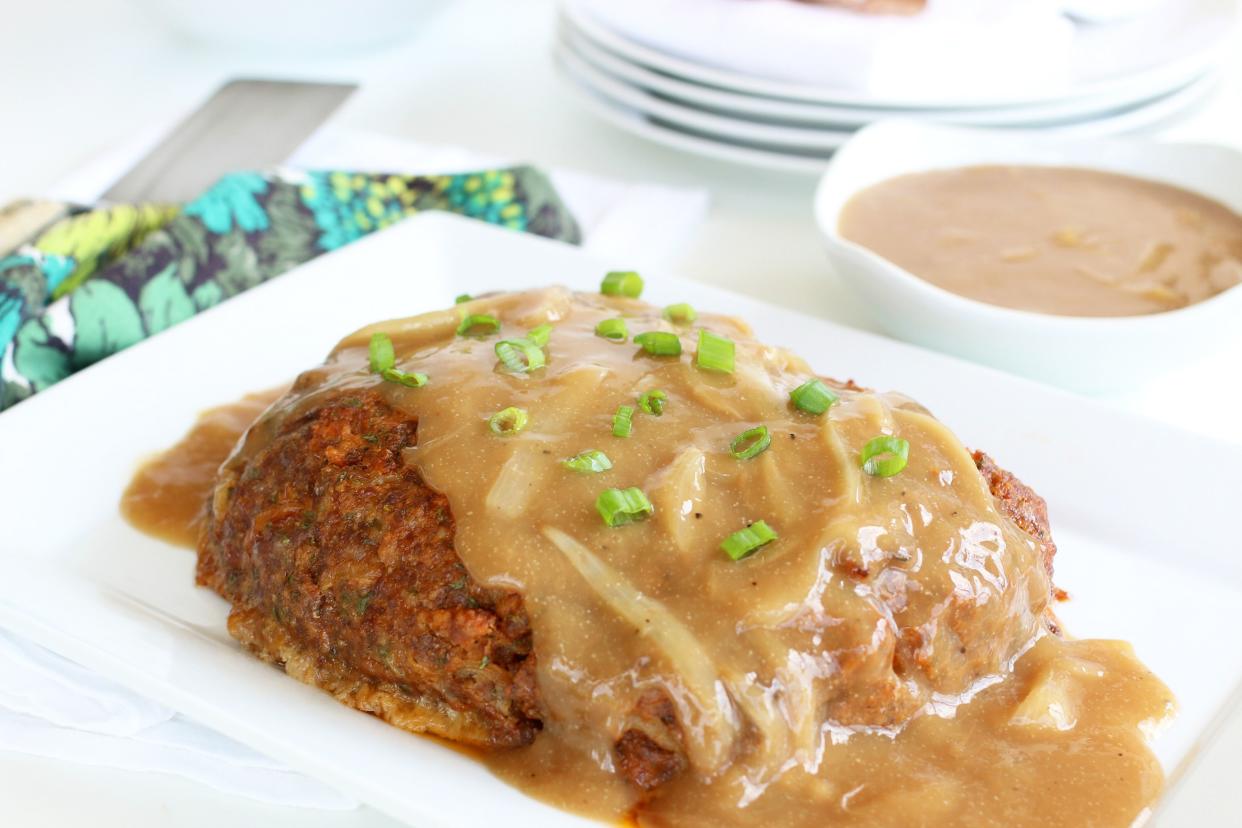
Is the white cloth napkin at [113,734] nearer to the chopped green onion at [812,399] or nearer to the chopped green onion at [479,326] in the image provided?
the chopped green onion at [479,326]

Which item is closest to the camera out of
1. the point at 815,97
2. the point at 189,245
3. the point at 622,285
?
the point at 622,285

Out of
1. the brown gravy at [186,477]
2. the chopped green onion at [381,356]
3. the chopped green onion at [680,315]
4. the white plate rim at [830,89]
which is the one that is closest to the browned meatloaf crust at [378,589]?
the chopped green onion at [381,356]

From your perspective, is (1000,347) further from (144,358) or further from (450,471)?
(144,358)

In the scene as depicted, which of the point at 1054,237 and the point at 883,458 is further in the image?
the point at 1054,237

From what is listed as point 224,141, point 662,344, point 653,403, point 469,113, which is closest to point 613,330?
point 662,344

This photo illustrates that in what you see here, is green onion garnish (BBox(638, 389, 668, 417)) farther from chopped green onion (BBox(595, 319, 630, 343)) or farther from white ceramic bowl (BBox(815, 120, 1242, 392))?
white ceramic bowl (BBox(815, 120, 1242, 392))

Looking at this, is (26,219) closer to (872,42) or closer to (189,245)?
(189,245)
